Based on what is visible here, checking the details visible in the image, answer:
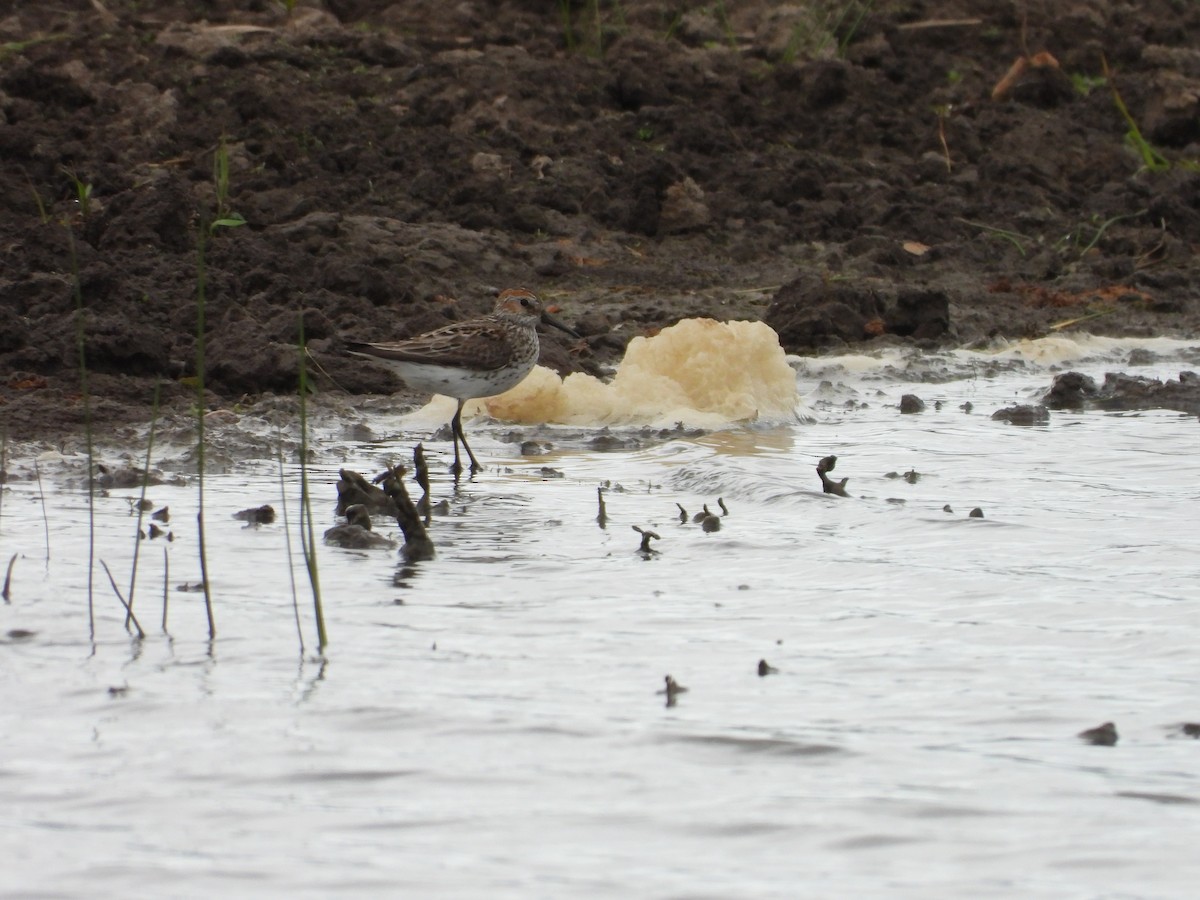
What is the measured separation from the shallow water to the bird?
1049 millimetres

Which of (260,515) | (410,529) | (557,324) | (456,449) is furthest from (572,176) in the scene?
(410,529)

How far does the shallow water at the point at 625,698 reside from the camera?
3.65m

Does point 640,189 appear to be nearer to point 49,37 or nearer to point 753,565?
point 49,37

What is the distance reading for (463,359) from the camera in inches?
335

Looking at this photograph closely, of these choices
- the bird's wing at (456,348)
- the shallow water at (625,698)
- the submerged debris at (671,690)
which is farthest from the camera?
the bird's wing at (456,348)

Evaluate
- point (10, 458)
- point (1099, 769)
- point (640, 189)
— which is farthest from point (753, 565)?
point (640, 189)

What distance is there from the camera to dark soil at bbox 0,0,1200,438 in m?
9.95

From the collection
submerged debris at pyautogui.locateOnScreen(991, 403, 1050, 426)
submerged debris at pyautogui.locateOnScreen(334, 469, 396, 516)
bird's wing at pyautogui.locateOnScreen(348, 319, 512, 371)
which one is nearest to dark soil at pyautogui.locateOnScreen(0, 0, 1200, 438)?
bird's wing at pyautogui.locateOnScreen(348, 319, 512, 371)

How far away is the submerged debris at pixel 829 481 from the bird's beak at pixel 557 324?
8.95 ft

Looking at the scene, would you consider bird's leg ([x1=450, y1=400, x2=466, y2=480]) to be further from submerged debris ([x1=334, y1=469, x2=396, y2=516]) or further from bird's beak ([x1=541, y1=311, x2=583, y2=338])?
submerged debris ([x1=334, y1=469, x2=396, y2=516])

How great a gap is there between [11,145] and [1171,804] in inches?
370

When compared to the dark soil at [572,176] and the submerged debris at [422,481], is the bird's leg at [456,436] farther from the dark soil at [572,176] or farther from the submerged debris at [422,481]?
the dark soil at [572,176]

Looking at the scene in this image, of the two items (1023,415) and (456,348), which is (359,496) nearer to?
(456,348)

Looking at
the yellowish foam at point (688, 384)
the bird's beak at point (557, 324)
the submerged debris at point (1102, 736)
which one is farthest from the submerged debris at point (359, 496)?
the submerged debris at point (1102, 736)
